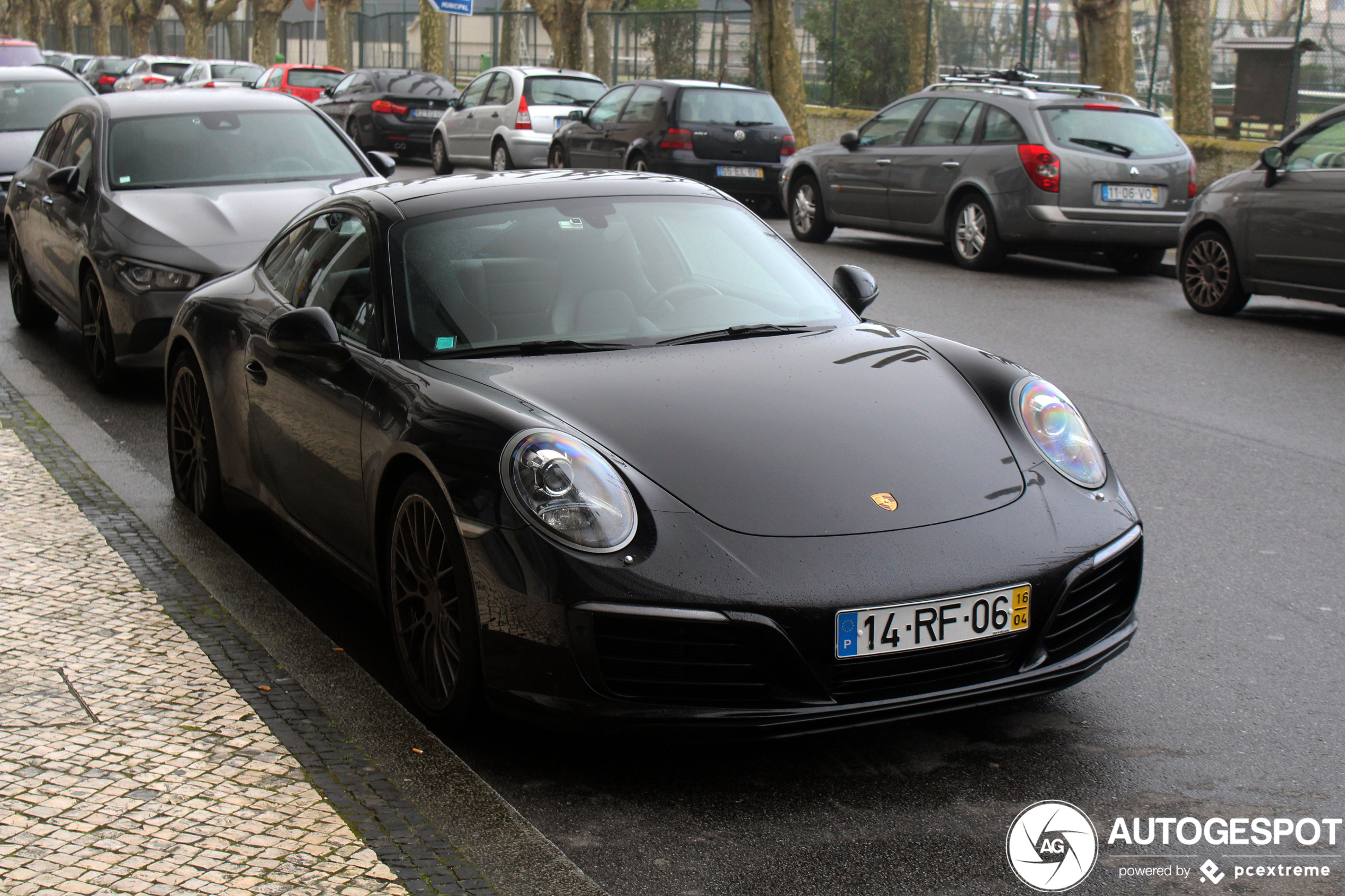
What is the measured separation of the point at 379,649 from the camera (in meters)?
4.65

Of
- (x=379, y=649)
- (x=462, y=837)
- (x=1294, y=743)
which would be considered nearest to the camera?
(x=462, y=837)

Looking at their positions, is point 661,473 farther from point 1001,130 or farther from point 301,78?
point 301,78

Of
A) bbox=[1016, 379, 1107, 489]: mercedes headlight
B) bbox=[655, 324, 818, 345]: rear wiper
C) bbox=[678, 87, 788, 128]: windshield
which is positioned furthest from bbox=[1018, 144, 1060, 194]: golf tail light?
bbox=[1016, 379, 1107, 489]: mercedes headlight

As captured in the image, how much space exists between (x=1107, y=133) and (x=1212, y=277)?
2.59 meters

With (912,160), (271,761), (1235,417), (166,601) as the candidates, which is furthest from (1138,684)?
(912,160)

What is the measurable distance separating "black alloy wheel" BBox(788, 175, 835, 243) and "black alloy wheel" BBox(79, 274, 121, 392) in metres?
9.31

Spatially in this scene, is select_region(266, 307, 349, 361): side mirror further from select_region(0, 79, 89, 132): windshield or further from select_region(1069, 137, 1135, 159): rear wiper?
select_region(0, 79, 89, 132): windshield

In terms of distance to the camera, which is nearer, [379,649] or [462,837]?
[462,837]

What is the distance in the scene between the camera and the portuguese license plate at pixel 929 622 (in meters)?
3.39

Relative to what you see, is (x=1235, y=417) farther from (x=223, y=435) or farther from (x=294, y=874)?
(x=294, y=874)

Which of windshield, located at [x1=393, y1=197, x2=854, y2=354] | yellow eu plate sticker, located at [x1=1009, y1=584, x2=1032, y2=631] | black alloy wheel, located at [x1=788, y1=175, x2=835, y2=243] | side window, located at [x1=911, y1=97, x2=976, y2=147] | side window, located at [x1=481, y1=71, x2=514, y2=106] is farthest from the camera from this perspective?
side window, located at [x1=481, y1=71, x2=514, y2=106]

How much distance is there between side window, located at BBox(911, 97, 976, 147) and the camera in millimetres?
14562

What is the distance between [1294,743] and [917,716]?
1043 mm

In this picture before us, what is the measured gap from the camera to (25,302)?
34.7 feet
